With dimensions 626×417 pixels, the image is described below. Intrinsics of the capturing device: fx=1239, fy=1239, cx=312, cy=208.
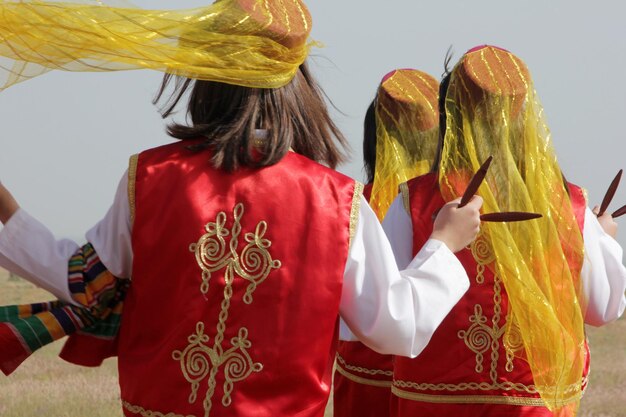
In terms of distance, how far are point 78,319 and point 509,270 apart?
147 centimetres

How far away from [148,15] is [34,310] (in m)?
0.78

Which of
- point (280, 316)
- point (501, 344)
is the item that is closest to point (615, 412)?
point (501, 344)

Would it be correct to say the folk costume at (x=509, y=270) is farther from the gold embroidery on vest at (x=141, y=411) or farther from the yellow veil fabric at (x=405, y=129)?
the gold embroidery on vest at (x=141, y=411)

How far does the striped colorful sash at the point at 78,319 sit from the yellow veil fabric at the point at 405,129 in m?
2.26

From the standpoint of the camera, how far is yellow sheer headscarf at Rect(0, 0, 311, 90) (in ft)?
9.77

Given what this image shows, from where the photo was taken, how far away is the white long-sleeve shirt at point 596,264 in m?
4.00

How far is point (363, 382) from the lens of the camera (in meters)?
5.02

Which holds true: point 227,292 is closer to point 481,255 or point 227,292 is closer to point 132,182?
point 132,182

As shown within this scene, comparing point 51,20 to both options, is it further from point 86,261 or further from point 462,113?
point 462,113

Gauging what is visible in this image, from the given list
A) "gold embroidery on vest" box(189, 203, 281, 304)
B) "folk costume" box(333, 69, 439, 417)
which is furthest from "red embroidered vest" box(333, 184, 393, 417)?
"gold embroidery on vest" box(189, 203, 281, 304)

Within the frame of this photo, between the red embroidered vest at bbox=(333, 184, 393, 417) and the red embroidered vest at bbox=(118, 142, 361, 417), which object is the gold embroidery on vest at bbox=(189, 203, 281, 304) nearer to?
the red embroidered vest at bbox=(118, 142, 361, 417)

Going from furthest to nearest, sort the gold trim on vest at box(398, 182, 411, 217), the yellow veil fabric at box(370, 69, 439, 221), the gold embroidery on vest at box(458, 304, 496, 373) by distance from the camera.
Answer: the yellow veil fabric at box(370, 69, 439, 221) → the gold trim on vest at box(398, 182, 411, 217) → the gold embroidery on vest at box(458, 304, 496, 373)

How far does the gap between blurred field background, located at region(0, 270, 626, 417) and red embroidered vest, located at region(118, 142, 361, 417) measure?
4.63 metres

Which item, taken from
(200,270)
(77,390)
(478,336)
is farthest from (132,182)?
(77,390)
